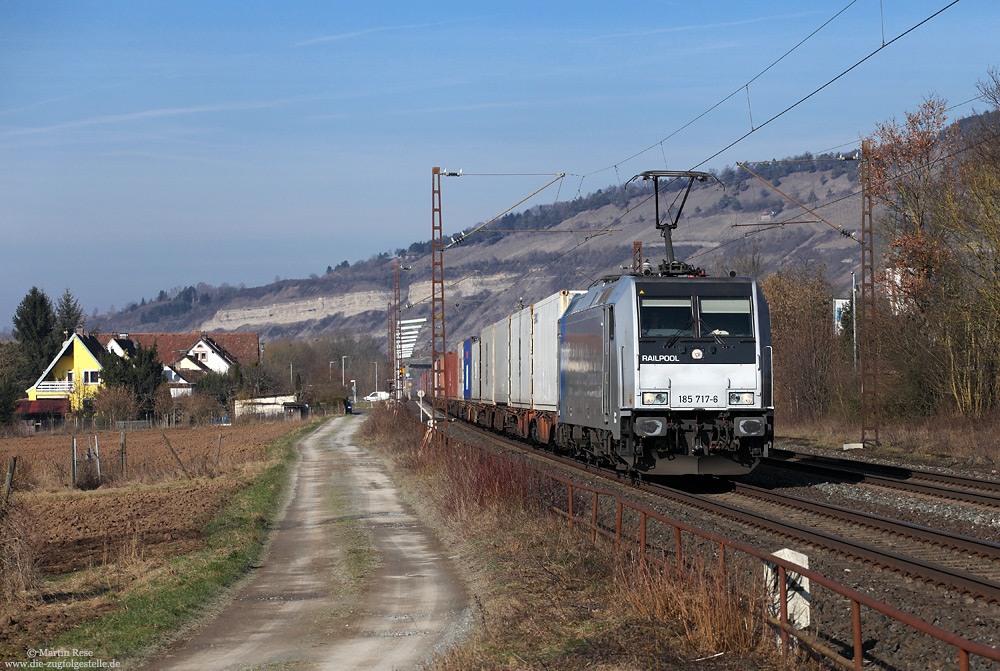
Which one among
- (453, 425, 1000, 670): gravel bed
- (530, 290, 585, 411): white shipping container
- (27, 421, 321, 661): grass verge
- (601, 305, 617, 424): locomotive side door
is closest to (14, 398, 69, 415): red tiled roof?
(530, 290, 585, 411): white shipping container

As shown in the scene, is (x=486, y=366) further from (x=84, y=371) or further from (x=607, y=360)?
(x=84, y=371)

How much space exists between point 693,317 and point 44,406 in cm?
8004

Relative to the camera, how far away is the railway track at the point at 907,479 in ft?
53.5

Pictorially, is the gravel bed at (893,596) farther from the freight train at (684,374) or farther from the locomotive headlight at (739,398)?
the locomotive headlight at (739,398)

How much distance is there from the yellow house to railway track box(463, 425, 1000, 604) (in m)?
82.4

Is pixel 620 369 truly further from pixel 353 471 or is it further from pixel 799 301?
pixel 799 301

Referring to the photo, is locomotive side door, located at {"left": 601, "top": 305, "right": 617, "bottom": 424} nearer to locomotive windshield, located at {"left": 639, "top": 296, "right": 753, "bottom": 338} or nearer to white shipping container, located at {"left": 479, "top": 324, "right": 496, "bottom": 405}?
locomotive windshield, located at {"left": 639, "top": 296, "right": 753, "bottom": 338}

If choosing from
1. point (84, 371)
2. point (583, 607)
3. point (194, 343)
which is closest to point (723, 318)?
point (583, 607)

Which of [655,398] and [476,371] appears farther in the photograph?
[476,371]

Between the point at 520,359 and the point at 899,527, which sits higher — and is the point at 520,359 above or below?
above

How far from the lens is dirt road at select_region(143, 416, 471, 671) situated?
27.2 ft

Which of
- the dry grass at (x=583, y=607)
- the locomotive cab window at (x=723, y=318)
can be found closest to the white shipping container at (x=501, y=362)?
the locomotive cab window at (x=723, y=318)

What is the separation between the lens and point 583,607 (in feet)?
30.0

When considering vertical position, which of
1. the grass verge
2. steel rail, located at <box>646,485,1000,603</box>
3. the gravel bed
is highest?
steel rail, located at <box>646,485,1000,603</box>
